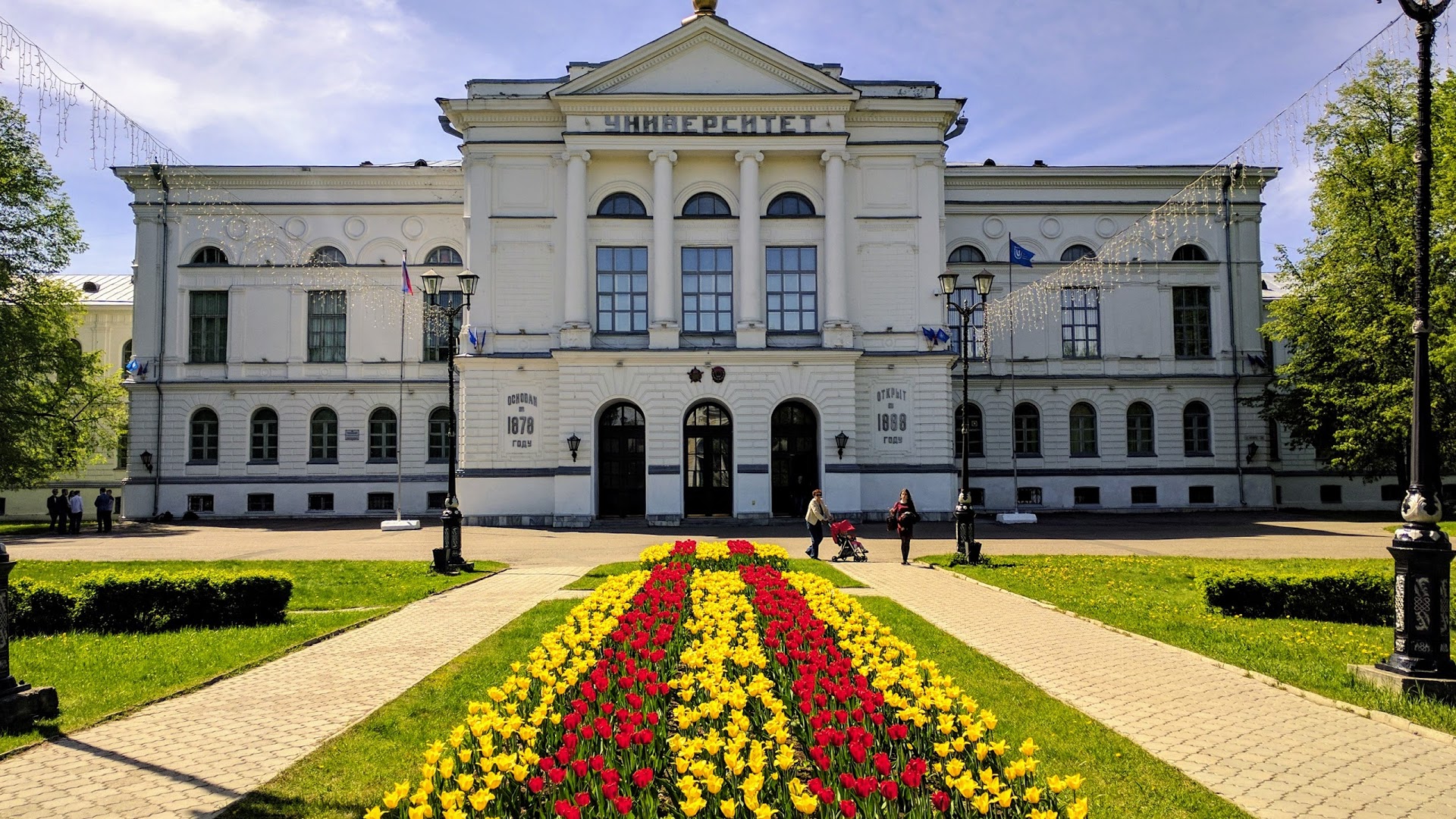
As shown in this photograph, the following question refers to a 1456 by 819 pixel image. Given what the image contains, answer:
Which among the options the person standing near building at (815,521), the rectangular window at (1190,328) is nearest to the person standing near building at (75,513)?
the person standing near building at (815,521)

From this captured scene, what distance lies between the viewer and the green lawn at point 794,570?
17.2 metres

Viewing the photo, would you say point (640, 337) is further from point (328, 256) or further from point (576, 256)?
point (328, 256)

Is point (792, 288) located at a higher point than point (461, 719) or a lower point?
higher

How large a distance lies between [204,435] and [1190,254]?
45.2 metres

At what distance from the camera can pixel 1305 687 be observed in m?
9.06

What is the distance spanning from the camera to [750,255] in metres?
34.3

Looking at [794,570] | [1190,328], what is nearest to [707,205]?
[794,570]

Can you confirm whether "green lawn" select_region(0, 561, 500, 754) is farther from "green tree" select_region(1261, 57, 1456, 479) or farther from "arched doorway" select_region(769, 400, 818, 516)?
"green tree" select_region(1261, 57, 1456, 479)

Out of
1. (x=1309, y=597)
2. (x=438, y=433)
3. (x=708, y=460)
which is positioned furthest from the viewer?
(x=438, y=433)

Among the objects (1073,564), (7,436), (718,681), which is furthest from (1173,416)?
(7,436)

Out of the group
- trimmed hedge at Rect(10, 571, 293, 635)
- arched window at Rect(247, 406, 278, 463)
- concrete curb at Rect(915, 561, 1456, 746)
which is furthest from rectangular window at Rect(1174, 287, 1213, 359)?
arched window at Rect(247, 406, 278, 463)

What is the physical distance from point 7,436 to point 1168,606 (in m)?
37.8

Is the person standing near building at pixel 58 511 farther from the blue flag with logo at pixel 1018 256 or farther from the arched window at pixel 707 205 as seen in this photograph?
the blue flag with logo at pixel 1018 256

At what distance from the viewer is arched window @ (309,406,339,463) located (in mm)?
40438
